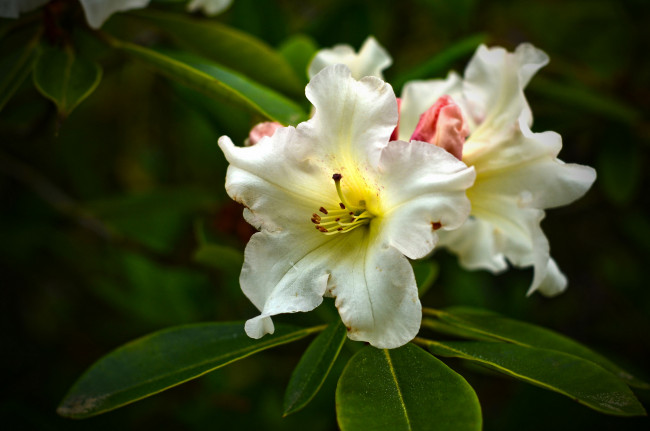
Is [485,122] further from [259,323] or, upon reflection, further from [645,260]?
→ [645,260]

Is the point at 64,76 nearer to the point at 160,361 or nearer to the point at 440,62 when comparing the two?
the point at 160,361

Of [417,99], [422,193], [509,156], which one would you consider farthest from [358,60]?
[422,193]

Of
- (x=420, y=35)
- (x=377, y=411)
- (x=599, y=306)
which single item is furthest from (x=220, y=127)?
(x=599, y=306)

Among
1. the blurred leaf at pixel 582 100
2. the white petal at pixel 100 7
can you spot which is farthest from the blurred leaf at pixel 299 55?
the blurred leaf at pixel 582 100

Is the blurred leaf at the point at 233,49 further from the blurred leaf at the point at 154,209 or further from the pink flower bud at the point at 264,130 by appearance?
the blurred leaf at the point at 154,209

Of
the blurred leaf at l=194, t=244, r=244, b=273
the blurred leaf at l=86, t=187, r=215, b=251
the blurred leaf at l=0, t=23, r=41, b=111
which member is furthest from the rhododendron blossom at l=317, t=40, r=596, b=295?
the blurred leaf at l=86, t=187, r=215, b=251

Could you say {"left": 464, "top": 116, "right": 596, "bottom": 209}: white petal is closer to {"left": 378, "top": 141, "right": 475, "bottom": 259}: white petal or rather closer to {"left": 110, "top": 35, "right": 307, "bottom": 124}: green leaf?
{"left": 378, "top": 141, "right": 475, "bottom": 259}: white petal
